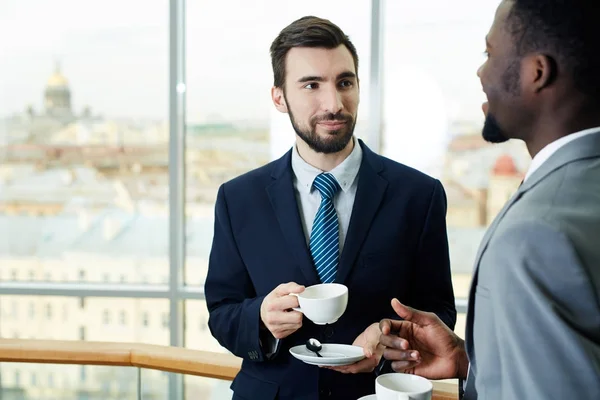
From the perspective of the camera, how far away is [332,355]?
1603 millimetres

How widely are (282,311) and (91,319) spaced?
3255 millimetres

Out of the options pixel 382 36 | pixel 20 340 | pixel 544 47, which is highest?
pixel 382 36

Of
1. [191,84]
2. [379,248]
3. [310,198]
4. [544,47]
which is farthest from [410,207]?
[191,84]

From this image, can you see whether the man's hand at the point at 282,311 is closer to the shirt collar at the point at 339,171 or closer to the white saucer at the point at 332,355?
the white saucer at the point at 332,355

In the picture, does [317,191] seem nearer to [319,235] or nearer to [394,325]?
[319,235]

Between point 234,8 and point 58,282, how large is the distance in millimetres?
2111

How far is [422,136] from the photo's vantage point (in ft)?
13.9

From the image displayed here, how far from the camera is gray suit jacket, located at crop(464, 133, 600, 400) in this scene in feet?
2.60

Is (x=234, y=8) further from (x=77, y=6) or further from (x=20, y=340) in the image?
(x=20, y=340)

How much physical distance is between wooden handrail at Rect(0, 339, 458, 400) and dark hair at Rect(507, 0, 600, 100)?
1.52 metres

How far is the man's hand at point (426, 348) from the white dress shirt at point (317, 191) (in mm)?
412

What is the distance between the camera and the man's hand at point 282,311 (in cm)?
162

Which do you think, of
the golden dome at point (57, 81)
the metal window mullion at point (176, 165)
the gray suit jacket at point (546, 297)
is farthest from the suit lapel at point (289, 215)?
the golden dome at point (57, 81)

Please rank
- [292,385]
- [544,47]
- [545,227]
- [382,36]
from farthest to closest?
[382,36] < [292,385] < [544,47] < [545,227]
